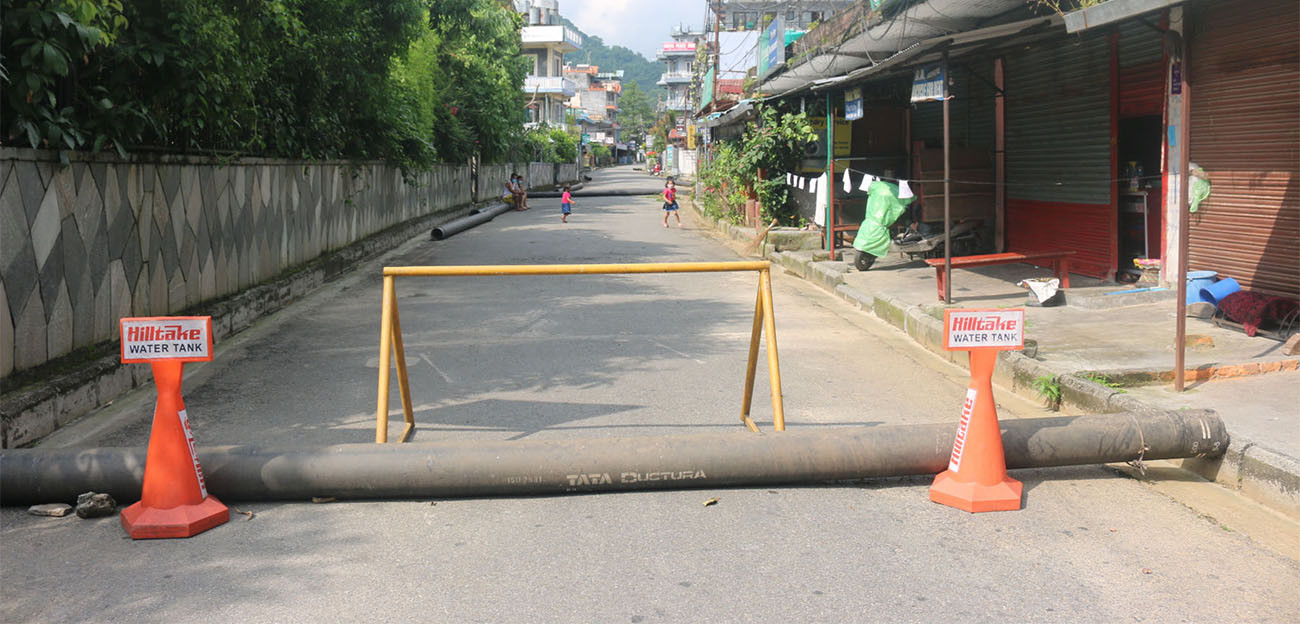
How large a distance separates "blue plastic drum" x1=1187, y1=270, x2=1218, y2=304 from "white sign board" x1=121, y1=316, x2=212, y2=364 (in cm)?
852

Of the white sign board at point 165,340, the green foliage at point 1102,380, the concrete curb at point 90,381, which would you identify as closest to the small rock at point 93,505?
the white sign board at point 165,340

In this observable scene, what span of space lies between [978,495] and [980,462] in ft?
0.55

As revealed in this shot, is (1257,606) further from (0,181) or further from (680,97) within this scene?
(680,97)

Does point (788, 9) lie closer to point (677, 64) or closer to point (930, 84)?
point (930, 84)

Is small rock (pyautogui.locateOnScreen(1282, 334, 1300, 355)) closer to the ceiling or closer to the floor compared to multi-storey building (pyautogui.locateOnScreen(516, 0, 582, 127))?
closer to the floor

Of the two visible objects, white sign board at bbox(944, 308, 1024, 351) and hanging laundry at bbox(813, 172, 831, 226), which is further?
hanging laundry at bbox(813, 172, 831, 226)

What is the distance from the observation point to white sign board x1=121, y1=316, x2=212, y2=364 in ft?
16.9

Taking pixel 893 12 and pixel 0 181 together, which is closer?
pixel 0 181

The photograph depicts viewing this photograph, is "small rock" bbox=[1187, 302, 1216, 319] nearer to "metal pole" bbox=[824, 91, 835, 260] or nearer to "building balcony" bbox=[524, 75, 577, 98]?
"metal pole" bbox=[824, 91, 835, 260]

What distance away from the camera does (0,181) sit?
695 cm

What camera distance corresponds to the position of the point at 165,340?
5.17 meters

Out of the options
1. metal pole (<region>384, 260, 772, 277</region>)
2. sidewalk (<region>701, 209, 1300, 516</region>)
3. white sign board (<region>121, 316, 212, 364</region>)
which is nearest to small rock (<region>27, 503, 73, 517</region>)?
white sign board (<region>121, 316, 212, 364</region>)

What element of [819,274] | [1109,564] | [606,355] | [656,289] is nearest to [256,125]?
[656,289]

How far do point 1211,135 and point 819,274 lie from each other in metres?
6.12
